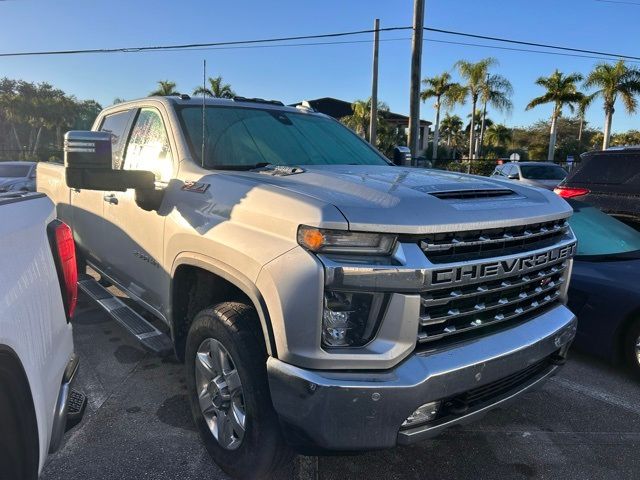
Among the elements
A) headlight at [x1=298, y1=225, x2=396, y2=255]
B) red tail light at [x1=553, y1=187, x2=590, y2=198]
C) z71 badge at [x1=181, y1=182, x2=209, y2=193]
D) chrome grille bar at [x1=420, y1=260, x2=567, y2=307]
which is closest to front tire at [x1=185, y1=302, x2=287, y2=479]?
headlight at [x1=298, y1=225, x2=396, y2=255]

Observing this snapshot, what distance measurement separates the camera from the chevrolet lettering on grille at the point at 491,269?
82.3 inches

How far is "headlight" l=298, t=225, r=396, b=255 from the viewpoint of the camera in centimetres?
203

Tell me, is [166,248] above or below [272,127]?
below

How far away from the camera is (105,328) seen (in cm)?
480

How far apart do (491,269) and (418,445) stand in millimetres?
1255

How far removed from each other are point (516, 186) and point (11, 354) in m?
2.59

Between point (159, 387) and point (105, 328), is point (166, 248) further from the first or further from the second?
point (105, 328)

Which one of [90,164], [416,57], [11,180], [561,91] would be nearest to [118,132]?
[90,164]

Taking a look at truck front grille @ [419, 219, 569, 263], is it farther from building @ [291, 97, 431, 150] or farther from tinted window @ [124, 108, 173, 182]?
building @ [291, 97, 431, 150]

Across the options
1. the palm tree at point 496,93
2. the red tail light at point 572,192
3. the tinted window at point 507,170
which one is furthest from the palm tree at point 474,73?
the red tail light at point 572,192

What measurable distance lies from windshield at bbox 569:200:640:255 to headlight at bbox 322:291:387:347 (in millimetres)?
2946

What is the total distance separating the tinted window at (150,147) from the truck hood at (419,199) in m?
0.70

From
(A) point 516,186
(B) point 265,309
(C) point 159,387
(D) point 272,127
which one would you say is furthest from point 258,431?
(D) point 272,127

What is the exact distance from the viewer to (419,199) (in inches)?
88.1
